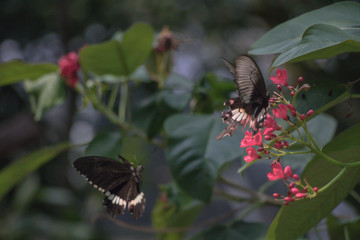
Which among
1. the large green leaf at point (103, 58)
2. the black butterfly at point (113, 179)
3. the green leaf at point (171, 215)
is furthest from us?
the green leaf at point (171, 215)

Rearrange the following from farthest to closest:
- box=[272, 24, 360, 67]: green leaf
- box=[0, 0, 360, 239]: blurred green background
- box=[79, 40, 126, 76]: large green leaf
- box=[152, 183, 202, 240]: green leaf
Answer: box=[0, 0, 360, 239]: blurred green background → box=[152, 183, 202, 240]: green leaf → box=[79, 40, 126, 76]: large green leaf → box=[272, 24, 360, 67]: green leaf

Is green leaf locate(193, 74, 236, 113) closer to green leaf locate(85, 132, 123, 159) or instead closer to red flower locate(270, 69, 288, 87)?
green leaf locate(85, 132, 123, 159)

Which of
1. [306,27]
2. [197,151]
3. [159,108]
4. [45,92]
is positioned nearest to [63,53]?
[45,92]

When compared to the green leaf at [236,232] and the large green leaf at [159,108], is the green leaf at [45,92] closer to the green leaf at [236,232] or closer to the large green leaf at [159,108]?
the large green leaf at [159,108]

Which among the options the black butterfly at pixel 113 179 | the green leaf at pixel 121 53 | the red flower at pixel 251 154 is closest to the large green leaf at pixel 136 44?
the green leaf at pixel 121 53

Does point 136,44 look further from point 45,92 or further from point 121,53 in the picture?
point 45,92

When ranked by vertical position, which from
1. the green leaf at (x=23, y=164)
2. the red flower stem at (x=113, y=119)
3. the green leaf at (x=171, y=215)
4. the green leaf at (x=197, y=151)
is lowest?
→ the green leaf at (x=171, y=215)

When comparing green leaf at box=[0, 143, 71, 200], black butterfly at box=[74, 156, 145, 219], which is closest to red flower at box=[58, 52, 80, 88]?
green leaf at box=[0, 143, 71, 200]
